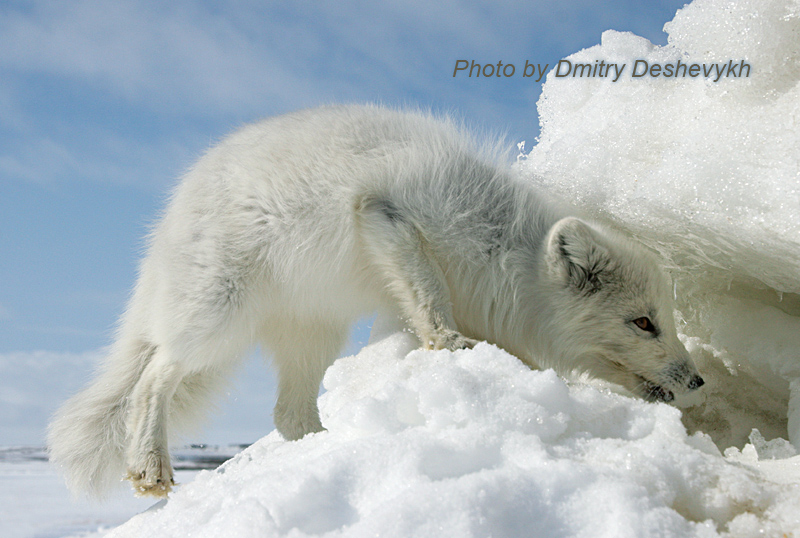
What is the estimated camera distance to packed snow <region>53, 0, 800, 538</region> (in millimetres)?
1852

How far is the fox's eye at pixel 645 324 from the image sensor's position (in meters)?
3.53

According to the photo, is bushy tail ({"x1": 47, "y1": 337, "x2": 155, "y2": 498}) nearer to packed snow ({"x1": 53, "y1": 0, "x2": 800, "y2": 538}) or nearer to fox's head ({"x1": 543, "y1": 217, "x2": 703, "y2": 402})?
packed snow ({"x1": 53, "y1": 0, "x2": 800, "y2": 538})

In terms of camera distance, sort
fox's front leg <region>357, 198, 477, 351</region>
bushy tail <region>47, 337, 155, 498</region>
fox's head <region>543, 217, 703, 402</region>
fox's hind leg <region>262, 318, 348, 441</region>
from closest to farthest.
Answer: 1. fox's front leg <region>357, 198, 477, 351</region>
2. fox's head <region>543, 217, 703, 402</region>
3. bushy tail <region>47, 337, 155, 498</region>
4. fox's hind leg <region>262, 318, 348, 441</region>

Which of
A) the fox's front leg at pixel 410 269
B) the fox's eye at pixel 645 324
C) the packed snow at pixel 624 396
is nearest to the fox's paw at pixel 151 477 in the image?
the packed snow at pixel 624 396

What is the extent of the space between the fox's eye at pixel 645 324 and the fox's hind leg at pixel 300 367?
2.05 metres

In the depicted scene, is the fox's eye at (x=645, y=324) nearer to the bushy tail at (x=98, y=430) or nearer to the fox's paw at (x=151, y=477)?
the fox's paw at (x=151, y=477)

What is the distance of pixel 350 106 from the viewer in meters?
4.29

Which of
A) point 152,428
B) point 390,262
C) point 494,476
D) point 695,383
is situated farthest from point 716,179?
point 152,428

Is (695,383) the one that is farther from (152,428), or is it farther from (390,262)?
(152,428)

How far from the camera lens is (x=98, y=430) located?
429 centimetres

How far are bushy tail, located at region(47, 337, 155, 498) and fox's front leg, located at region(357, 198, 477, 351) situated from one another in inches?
80.3

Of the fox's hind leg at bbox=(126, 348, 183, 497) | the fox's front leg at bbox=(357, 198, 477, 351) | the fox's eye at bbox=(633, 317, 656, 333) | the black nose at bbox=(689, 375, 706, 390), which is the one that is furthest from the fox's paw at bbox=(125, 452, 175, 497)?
the black nose at bbox=(689, 375, 706, 390)

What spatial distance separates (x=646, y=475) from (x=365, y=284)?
2.16 meters

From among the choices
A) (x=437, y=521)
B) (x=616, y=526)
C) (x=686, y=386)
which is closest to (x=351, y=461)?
(x=437, y=521)
